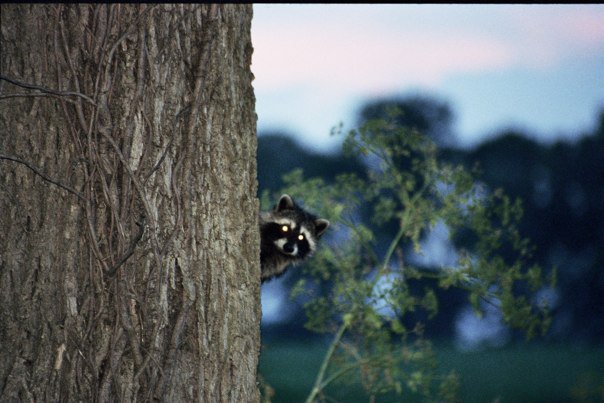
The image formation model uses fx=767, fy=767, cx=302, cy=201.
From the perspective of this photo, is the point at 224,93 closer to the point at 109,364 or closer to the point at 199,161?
the point at 199,161

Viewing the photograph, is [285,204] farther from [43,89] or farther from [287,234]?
[43,89]

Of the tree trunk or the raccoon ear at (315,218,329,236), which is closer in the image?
the tree trunk

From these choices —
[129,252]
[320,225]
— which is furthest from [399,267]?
[129,252]

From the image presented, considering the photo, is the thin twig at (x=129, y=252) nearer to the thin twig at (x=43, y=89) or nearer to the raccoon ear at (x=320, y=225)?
the thin twig at (x=43, y=89)

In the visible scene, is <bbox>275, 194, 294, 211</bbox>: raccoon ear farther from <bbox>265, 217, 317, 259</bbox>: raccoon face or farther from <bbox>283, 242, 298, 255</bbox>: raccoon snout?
<bbox>283, 242, 298, 255</bbox>: raccoon snout

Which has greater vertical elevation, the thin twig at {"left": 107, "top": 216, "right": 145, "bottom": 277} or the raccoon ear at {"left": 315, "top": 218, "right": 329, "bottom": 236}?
the raccoon ear at {"left": 315, "top": 218, "right": 329, "bottom": 236}

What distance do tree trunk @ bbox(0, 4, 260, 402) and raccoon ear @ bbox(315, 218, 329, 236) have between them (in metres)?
3.73

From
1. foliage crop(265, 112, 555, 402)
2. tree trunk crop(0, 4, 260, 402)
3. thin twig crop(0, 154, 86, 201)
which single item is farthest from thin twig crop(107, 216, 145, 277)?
foliage crop(265, 112, 555, 402)

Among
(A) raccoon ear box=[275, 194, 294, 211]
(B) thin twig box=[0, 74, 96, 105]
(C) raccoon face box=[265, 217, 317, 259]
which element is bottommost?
(C) raccoon face box=[265, 217, 317, 259]

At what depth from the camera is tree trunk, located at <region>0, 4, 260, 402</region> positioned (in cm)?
300

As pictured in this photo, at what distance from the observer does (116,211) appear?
3027mm

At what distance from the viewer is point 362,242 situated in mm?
6523

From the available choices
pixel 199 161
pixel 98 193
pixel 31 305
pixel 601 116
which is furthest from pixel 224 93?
pixel 601 116

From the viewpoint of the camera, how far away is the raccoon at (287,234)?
22.6 feet
